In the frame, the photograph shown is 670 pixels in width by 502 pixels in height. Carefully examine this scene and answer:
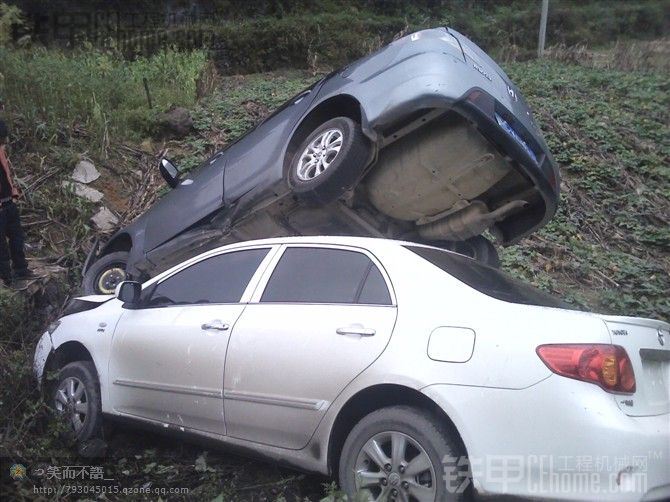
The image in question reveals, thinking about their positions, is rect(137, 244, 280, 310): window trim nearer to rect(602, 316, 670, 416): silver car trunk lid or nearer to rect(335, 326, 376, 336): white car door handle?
rect(335, 326, 376, 336): white car door handle

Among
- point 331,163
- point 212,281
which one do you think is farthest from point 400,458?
point 331,163

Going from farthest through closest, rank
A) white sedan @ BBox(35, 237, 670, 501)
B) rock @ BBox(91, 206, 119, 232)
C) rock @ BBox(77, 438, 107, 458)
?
1. rock @ BBox(91, 206, 119, 232)
2. rock @ BBox(77, 438, 107, 458)
3. white sedan @ BBox(35, 237, 670, 501)

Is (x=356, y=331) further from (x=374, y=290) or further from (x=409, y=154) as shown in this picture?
(x=409, y=154)

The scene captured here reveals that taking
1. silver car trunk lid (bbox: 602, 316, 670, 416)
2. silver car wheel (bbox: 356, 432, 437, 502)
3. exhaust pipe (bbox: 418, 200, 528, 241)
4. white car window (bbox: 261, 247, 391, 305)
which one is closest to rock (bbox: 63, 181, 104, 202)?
exhaust pipe (bbox: 418, 200, 528, 241)

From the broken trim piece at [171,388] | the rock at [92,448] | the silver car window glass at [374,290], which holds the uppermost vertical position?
the silver car window glass at [374,290]

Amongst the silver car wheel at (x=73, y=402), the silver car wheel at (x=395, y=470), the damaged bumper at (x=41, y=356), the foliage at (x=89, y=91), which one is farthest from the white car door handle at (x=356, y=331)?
the foliage at (x=89, y=91)

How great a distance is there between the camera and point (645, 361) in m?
3.60

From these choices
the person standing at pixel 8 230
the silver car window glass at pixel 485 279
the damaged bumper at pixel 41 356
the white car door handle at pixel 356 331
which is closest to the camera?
the white car door handle at pixel 356 331

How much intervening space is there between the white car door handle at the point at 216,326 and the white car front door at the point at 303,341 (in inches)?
3.8

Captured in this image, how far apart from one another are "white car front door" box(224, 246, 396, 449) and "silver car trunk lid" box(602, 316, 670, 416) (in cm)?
105

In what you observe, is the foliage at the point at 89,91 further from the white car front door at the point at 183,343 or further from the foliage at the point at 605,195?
the foliage at the point at 605,195

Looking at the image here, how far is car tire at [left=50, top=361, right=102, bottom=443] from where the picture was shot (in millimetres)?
4984

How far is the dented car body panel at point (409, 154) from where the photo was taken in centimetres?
533

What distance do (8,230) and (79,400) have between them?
2.46 meters
